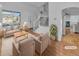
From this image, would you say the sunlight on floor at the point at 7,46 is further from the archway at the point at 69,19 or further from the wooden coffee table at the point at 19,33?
the archway at the point at 69,19

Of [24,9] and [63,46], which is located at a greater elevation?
[24,9]

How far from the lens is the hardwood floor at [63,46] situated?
241 cm

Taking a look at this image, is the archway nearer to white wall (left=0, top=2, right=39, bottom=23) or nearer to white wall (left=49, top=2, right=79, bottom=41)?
white wall (left=49, top=2, right=79, bottom=41)

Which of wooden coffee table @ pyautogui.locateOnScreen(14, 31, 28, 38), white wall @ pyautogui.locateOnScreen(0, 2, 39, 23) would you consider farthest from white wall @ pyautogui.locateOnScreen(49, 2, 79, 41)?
wooden coffee table @ pyautogui.locateOnScreen(14, 31, 28, 38)

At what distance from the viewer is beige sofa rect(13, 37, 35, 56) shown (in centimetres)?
238

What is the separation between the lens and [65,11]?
2.39 m

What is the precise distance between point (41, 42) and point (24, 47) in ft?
1.06

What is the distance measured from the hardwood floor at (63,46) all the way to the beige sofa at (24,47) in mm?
261

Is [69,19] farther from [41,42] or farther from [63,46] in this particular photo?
[41,42]

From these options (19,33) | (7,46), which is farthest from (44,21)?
(7,46)

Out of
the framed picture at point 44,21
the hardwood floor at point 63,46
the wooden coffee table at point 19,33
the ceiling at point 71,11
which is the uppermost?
the ceiling at point 71,11

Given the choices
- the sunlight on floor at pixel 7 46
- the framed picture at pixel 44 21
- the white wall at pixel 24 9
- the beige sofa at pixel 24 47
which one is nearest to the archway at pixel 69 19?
the framed picture at pixel 44 21

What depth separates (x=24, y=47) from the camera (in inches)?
94.5

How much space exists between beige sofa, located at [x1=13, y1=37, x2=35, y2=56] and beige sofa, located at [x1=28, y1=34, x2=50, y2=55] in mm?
74
